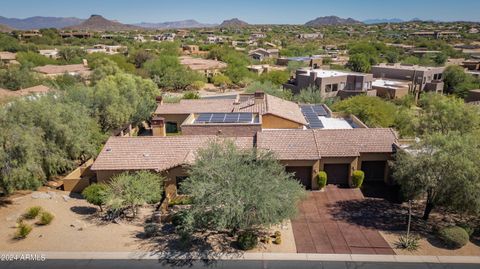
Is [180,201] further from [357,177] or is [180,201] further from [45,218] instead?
[357,177]

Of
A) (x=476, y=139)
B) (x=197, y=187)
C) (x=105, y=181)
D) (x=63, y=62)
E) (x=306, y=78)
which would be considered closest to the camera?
(x=197, y=187)

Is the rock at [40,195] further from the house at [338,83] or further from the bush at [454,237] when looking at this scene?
the house at [338,83]

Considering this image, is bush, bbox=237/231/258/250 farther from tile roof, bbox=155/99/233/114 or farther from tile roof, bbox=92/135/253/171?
tile roof, bbox=155/99/233/114

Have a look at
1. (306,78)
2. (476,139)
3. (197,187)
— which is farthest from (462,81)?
(197,187)

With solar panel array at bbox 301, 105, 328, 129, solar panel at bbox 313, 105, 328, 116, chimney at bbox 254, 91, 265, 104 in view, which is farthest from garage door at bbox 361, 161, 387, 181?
chimney at bbox 254, 91, 265, 104

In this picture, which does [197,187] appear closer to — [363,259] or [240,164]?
[240,164]
